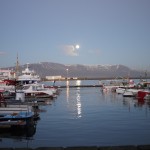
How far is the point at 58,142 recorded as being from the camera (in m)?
20.2

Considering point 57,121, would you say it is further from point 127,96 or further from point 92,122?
point 127,96

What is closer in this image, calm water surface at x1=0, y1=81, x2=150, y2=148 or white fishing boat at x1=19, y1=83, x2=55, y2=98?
calm water surface at x1=0, y1=81, x2=150, y2=148

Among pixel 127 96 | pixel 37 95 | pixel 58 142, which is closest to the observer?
pixel 58 142

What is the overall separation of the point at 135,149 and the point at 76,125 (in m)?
16.0

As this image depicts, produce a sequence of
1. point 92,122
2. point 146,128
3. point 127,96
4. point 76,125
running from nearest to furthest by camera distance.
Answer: point 146,128 → point 76,125 → point 92,122 → point 127,96

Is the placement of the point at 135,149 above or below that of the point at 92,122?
above

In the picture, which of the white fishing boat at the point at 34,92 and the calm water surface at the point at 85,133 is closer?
the calm water surface at the point at 85,133

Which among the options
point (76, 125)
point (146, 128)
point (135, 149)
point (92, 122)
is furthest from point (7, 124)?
point (135, 149)

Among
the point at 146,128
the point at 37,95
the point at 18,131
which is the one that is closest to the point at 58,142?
the point at 18,131

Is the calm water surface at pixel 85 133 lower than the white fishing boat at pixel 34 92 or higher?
lower

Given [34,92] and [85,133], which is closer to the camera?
[85,133]

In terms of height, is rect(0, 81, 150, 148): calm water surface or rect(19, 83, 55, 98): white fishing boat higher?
rect(19, 83, 55, 98): white fishing boat

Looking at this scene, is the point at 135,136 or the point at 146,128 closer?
the point at 135,136

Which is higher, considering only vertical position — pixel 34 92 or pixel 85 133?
pixel 34 92
